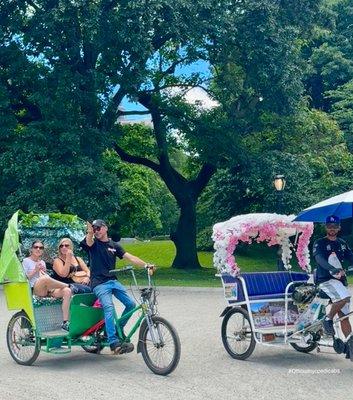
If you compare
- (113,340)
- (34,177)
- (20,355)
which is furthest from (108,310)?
(34,177)

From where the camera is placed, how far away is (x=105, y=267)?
32.2 feet

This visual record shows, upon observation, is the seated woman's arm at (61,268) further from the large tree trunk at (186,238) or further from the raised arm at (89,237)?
the large tree trunk at (186,238)

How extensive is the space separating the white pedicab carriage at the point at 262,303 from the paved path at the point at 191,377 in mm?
261

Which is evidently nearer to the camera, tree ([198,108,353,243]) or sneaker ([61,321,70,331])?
sneaker ([61,321,70,331])

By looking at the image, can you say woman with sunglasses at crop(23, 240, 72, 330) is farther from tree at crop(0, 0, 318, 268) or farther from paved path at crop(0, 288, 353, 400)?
tree at crop(0, 0, 318, 268)

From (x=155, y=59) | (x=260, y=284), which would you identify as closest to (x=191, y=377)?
(x=260, y=284)

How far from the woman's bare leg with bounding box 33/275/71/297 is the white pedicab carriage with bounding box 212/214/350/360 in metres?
2.09

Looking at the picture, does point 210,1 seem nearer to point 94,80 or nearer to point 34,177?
point 94,80

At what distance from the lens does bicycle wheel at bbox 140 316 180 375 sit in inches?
347

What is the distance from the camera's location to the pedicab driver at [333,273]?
9.28 meters

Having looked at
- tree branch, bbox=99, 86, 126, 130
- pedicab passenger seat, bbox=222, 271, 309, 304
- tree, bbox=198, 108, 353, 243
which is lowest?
pedicab passenger seat, bbox=222, 271, 309, 304

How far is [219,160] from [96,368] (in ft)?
70.2

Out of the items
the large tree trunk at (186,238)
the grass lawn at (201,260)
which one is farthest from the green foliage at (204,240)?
the large tree trunk at (186,238)

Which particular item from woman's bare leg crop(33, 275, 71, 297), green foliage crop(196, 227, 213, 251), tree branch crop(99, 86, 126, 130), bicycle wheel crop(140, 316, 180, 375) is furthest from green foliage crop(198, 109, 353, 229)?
bicycle wheel crop(140, 316, 180, 375)
